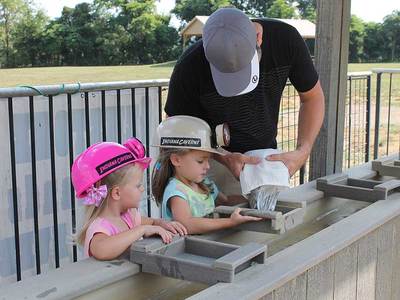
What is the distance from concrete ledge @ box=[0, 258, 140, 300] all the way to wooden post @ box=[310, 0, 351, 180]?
145 centimetres

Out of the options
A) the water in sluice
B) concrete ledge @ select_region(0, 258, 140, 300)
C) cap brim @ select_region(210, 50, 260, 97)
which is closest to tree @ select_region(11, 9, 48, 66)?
the water in sluice

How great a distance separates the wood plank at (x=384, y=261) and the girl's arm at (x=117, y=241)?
30.6 inches

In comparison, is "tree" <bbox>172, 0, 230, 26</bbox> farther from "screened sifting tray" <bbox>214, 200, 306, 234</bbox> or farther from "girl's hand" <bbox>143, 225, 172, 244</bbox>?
"girl's hand" <bbox>143, 225, 172, 244</bbox>

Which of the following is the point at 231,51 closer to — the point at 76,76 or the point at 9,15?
the point at 76,76

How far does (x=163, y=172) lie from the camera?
6.53 ft

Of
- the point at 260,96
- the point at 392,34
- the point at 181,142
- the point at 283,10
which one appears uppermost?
the point at 283,10

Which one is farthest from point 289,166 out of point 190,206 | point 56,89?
point 56,89

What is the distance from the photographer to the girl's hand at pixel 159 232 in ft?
4.86

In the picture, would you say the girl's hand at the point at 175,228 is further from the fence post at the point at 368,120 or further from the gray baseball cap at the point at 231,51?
the fence post at the point at 368,120

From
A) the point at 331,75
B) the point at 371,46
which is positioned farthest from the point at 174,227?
the point at 371,46

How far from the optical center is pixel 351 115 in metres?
5.40

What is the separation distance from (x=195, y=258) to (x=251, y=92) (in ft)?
2.62

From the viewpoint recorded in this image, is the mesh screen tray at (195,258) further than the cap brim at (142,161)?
No

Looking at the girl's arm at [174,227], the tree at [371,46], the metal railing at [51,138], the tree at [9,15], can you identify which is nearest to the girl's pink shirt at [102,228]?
the girl's arm at [174,227]
